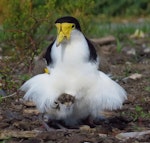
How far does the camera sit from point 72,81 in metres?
5.57

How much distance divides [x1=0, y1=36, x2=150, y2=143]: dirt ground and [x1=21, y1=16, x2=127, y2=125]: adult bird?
0.20 metres

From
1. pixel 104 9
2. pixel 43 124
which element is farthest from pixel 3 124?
pixel 104 9

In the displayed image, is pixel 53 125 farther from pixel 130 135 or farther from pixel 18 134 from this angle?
pixel 130 135

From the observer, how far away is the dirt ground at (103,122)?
550 centimetres

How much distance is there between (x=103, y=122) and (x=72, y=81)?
0.80 meters

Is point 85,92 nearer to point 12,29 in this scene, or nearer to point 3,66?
point 3,66

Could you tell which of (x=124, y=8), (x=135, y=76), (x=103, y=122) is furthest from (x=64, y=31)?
(x=124, y=8)

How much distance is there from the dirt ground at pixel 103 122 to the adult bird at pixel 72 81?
20cm

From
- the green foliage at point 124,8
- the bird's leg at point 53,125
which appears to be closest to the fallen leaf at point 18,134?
the bird's leg at point 53,125

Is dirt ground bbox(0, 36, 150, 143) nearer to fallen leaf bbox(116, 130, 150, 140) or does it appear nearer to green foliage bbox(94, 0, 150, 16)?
fallen leaf bbox(116, 130, 150, 140)

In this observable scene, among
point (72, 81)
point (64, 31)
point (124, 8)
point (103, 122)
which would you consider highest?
point (64, 31)

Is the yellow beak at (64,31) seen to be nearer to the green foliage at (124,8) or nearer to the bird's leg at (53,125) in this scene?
the bird's leg at (53,125)

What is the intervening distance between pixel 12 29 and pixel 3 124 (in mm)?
2408

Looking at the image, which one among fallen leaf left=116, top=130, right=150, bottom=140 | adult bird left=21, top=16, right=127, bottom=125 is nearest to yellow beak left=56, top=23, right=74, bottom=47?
adult bird left=21, top=16, right=127, bottom=125
